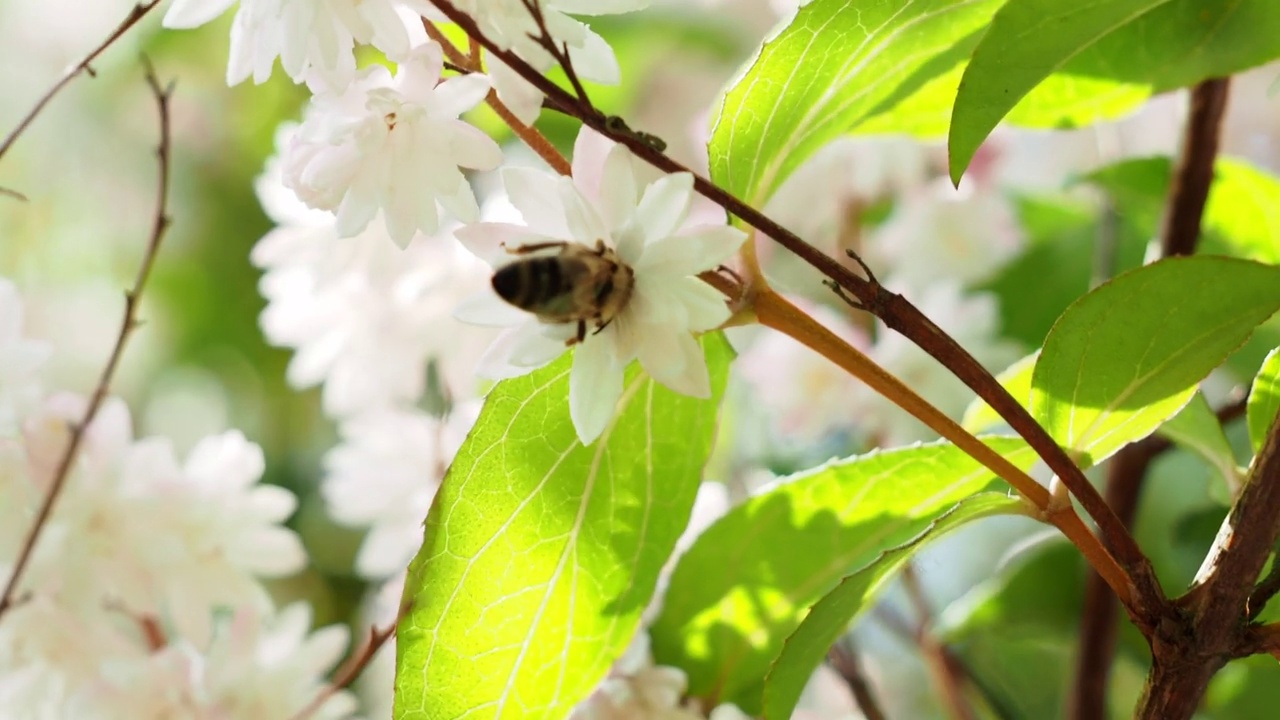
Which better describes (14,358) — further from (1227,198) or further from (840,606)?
(1227,198)

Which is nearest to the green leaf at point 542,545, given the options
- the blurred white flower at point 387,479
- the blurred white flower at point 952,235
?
the blurred white flower at point 387,479

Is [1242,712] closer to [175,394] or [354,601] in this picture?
[354,601]

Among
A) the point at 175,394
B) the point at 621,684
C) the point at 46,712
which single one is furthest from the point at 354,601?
the point at 621,684

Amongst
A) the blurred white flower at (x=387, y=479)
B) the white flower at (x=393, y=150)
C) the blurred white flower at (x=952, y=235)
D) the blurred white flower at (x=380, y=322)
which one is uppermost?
the blurred white flower at (x=952, y=235)

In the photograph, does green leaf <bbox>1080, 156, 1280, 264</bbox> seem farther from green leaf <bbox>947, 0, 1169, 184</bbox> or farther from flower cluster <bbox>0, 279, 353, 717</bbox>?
flower cluster <bbox>0, 279, 353, 717</bbox>

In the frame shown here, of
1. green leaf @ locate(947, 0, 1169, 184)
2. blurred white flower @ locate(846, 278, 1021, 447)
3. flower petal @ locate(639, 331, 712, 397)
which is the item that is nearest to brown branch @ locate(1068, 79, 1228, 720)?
blurred white flower @ locate(846, 278, 1021, 447)

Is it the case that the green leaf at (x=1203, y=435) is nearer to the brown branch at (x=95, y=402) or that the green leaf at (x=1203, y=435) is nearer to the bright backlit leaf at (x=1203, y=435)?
the bright backlit leaf at (x=1203, y=435)
